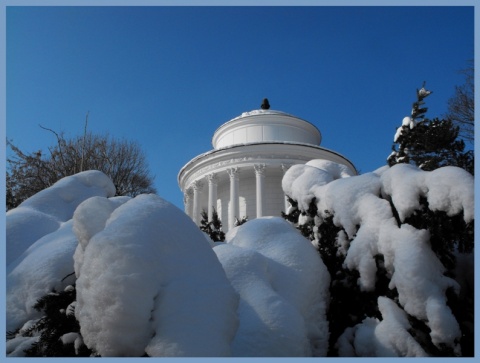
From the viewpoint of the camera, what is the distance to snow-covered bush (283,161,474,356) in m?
3.91

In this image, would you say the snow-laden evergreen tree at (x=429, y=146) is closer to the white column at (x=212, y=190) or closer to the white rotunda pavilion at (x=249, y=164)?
the white rotunda pavilion at (x=249, y=164)

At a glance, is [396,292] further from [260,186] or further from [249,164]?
[249,164]

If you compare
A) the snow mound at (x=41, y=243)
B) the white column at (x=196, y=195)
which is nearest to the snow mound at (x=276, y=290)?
the snow mound at (x=41, y=243)

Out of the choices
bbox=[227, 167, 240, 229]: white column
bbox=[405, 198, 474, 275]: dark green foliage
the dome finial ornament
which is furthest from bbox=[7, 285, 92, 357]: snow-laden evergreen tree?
the dome finial ornament

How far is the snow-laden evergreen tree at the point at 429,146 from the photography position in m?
6.40

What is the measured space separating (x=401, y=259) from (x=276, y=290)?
1.18 m

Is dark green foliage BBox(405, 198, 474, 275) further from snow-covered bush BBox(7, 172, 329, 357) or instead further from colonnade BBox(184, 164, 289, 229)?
colonnade BBox(184, 164, 289, 229)

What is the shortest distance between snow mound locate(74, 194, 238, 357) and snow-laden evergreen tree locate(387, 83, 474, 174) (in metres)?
4.39

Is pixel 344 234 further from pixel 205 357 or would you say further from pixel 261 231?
pixel 205 357

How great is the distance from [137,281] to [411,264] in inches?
99.8

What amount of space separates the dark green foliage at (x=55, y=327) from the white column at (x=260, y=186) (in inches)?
880

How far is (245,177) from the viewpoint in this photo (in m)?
28.4

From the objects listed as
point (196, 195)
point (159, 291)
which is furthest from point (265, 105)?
point (159, 291)

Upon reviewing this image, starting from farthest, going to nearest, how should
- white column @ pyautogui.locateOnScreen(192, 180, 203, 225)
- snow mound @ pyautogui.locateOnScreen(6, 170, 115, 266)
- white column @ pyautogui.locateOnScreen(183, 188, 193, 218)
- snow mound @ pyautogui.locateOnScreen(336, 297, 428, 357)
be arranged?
white column @ pyautogui.locateOnScreen(183, 188, 193, 218) < white column @ pyautogui.locateOnScreen(192, 180, 203, 225) < snow mound @ pyautogui.locateOnScreen(6, 170, 115, 266) < snow mound @ pyautogui.locateOnScreen(336, 297, 428, 357)
